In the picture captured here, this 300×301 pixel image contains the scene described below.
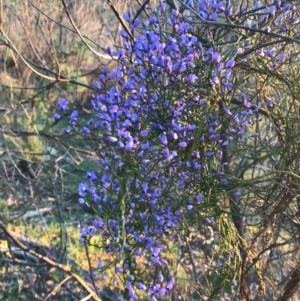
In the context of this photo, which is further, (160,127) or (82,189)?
(82,189)

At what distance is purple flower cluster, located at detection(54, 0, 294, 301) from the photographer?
1801mm

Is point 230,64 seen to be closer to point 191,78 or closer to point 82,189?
point 191,78

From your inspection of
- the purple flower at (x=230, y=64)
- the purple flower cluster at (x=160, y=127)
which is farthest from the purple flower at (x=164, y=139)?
the purple flower at (x=230, y=64)

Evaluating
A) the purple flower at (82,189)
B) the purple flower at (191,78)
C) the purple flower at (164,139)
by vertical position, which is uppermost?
the purple flower at (191,78)

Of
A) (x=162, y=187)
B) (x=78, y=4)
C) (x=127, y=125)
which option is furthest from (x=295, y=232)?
(x=78, y=4)

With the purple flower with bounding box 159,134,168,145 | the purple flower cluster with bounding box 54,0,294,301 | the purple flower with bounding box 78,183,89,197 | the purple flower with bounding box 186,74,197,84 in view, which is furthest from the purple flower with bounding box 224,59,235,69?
the purple flower with bounding box 78,183,89,197

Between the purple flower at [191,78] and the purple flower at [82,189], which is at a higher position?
the purple flower at [191,78]

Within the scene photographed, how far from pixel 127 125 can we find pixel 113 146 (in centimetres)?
13

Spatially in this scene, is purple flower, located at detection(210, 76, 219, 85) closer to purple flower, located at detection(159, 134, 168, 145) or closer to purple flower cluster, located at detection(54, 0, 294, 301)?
purple flower cluster, located at detection(54, 0, 294, 301)

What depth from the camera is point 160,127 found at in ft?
6.07

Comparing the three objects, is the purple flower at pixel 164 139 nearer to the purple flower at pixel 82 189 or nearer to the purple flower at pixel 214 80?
the purple flower at pixel 214 80

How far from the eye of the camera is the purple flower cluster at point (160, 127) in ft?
5.91

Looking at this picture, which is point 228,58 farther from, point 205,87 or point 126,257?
point 126,257

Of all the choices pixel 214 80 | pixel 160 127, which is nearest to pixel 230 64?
pixel 214 80
